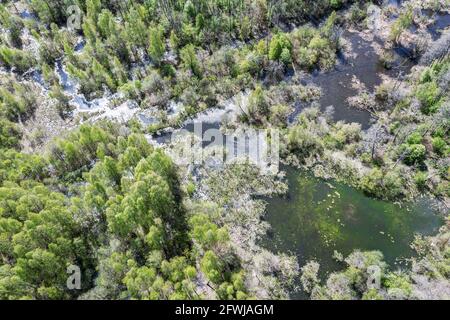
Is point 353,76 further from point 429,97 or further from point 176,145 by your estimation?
point 176,145

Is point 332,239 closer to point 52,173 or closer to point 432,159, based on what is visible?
point 432,159

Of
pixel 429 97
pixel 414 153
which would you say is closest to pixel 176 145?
pixel 414 153

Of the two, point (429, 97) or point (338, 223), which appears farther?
point (429, 97)

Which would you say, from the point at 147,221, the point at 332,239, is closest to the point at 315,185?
the point at 332,239

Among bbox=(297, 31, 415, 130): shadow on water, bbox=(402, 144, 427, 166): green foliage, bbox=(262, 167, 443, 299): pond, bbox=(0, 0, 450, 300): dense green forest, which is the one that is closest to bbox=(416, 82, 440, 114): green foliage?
bbox=(0, 0, 450, 300): dense green forest

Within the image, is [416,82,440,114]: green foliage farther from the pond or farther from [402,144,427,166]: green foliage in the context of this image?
the pond

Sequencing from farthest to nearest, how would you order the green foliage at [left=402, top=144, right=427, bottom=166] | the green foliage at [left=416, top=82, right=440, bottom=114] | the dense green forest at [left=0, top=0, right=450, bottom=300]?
the green foliage at [left=416, top=82, right=440, bottom=114]
the green foliage at [left=402, top=144, right=427, bottom=166]
the dense green forest at [left=0, top=0, right=450, bottom=300]
